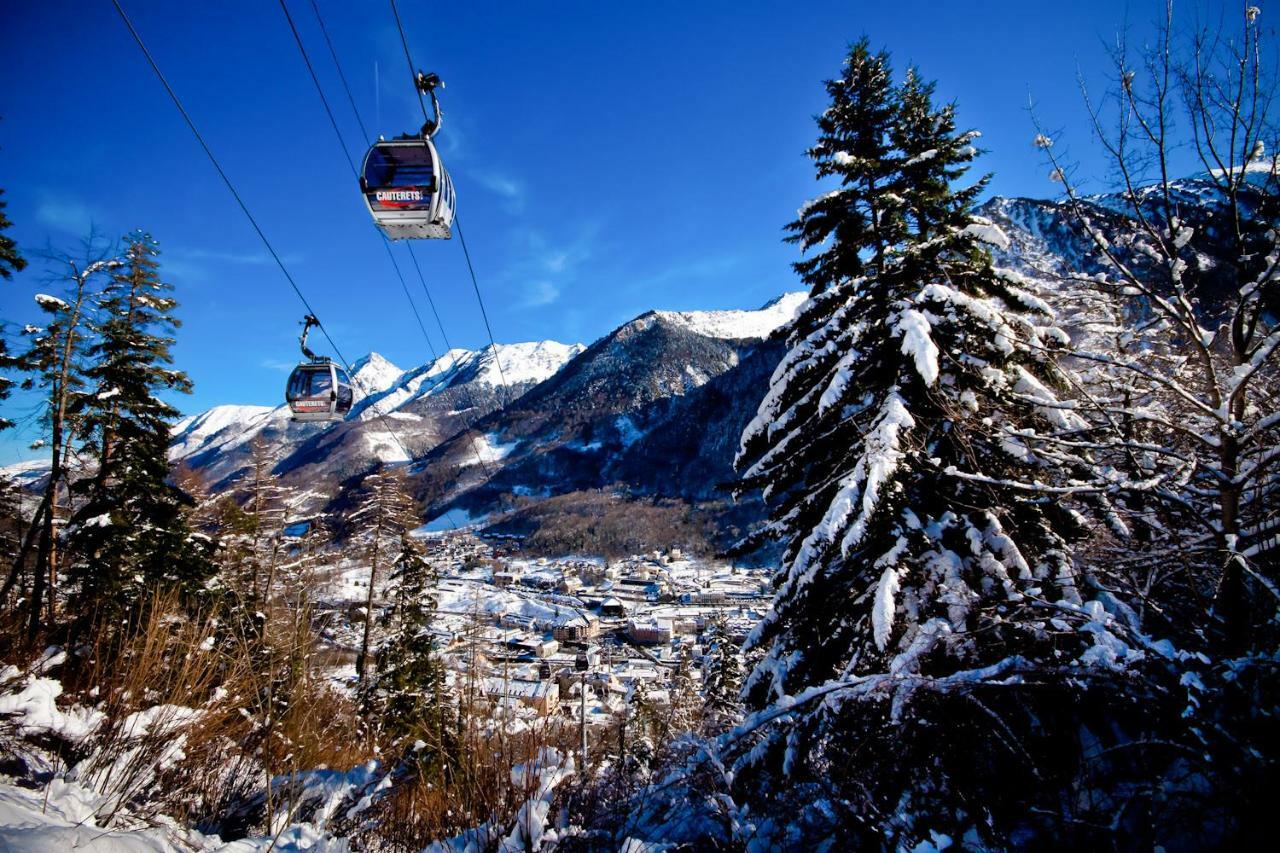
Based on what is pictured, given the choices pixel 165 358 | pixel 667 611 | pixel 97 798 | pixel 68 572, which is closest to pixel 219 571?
pixel 68 572

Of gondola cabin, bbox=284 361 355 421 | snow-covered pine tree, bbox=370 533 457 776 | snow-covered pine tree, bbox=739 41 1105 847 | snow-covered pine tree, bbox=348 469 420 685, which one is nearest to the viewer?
snow-covered pine tree, bbox=739 41 1105 847

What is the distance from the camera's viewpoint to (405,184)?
9.02 meters

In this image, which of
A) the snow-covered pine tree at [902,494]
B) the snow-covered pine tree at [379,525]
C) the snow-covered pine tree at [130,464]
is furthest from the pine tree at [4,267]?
the snow-covered pine tree at [902,494]

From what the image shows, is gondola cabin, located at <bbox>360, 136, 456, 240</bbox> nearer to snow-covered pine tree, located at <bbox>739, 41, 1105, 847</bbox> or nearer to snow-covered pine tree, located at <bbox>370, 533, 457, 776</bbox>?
snow-covered pine tree, located at <bbox>739, 41, 1105, 847</bbox>

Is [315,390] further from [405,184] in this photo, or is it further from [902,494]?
[902,494]

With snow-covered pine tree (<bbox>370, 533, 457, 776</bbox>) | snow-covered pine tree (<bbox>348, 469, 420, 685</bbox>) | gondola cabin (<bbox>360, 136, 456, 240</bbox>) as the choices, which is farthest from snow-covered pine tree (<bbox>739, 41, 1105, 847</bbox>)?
snow-covered pine tree (<bbox>348, 469, 420, 685</bbox>)

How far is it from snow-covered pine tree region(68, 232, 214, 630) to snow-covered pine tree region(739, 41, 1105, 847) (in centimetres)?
1567

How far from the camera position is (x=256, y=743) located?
4.58 m

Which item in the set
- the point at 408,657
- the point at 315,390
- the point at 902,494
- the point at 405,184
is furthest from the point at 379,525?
the point at 902,494

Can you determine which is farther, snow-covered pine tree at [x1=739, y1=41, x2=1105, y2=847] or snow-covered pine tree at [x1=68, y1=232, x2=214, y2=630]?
snow-covered pine tree at [x1=68, y1=232, x2=214, y2=630]

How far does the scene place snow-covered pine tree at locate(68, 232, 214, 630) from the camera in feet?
43.6

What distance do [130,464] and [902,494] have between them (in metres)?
18.4

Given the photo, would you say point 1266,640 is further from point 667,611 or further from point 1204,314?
point 667,611

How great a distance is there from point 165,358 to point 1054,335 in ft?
65.9
